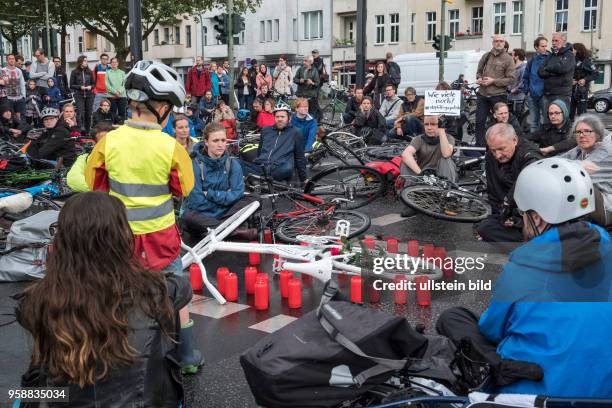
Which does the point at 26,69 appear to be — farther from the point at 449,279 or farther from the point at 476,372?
the point at 476,372

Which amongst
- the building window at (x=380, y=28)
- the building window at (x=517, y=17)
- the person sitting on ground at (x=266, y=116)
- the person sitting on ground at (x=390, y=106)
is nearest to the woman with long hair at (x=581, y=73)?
the person sitting on ground at (x=390, y=106)

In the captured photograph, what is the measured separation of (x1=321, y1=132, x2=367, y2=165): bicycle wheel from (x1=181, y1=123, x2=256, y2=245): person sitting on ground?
10.8 ft

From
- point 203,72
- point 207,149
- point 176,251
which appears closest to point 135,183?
point 176,251

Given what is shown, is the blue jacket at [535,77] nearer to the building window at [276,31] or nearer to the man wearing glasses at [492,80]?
the man wearing glasses at [492,80]

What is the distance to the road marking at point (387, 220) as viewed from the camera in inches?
365

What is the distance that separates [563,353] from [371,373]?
2.66 ft

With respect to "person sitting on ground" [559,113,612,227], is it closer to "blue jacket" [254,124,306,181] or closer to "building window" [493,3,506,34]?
"blue jacket" [254,124,306,181]

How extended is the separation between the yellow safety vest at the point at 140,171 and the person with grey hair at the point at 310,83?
17.5 meters

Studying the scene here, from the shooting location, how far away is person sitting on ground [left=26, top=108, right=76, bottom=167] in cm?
1044

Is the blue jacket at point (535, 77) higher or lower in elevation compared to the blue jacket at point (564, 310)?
higher

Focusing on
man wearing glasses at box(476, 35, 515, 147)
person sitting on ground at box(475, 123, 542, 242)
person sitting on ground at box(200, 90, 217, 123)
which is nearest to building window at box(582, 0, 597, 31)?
person sitting on ground at box(200, 90, 217, 123)

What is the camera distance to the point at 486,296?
20.4ft

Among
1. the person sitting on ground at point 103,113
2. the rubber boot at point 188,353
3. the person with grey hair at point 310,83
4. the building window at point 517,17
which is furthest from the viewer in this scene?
the building window at point 517,17

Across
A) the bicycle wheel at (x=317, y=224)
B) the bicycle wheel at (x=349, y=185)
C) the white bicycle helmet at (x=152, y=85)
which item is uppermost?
the white bicycle helmet at (x=152, y=85)
